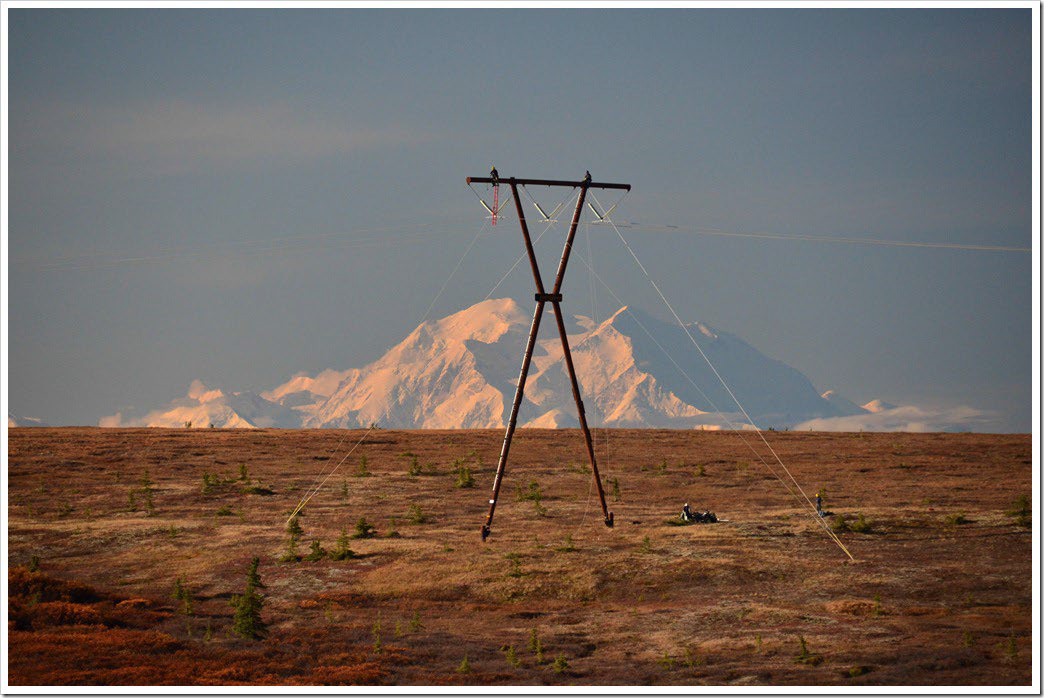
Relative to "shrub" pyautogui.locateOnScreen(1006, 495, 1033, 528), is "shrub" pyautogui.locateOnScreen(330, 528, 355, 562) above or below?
below

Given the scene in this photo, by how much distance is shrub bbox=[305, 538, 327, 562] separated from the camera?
38.4m

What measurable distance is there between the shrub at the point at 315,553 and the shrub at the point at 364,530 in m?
2.62

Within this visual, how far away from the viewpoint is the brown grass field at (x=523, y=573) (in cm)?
2662

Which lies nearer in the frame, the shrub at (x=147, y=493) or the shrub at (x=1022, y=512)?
the shrub at (x=1022, y=512)

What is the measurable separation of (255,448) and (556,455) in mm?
17451

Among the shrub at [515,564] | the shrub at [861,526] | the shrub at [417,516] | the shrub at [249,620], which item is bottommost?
the shrub at [249,620]

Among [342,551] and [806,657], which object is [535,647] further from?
[342,551]

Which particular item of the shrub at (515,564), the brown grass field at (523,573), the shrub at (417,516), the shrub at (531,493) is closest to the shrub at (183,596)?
the brown grass field at (523,573)

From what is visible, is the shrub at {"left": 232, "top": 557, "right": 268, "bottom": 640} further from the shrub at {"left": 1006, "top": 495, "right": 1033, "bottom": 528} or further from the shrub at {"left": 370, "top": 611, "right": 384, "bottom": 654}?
the shrub at {"left": 1006, "top": 495, "right": 1033, "bottom": 528}

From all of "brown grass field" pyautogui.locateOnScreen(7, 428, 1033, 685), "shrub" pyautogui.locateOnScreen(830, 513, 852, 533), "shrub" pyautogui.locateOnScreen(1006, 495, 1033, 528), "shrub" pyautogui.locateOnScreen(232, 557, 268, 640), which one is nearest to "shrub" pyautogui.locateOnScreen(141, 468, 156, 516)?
"brown grass field" pyautogui.locateOnScreen(7, 428, 1033, 685)

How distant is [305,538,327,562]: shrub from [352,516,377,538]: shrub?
8.60 feet

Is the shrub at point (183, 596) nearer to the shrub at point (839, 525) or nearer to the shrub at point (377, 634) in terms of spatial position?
the shrub at point (377, 634)

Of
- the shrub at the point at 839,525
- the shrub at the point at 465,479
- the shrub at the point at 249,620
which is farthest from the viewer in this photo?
the shrub at the point at 465,479

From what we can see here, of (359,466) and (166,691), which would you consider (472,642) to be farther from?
(359,466)
